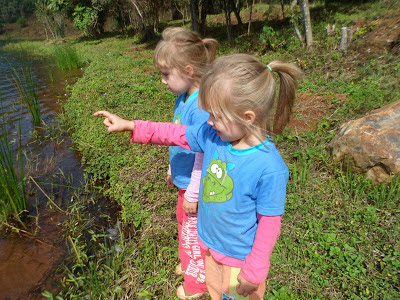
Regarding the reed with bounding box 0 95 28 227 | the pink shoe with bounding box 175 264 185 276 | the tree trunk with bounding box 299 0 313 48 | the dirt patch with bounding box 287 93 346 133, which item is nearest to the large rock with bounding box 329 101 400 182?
the dirt patch with bounding box 287 93 346 133

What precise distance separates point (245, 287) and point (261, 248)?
21 centimetres

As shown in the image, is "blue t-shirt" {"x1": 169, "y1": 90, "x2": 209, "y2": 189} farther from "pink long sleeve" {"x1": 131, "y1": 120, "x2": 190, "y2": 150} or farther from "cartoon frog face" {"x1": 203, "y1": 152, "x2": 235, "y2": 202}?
"cartoon frog face" {"x1": 203, "y1": 152, "x2": 235, "y2": 202}

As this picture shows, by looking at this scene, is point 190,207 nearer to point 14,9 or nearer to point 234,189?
point 234,189

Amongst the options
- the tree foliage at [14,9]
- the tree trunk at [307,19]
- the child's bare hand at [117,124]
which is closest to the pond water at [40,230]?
the child's bare hand at [117,124]

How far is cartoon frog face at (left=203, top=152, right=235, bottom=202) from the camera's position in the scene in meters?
1.24

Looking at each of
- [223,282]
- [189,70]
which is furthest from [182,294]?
[189,70]

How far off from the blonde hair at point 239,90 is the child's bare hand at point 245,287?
647 mm

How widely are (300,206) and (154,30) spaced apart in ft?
62.6

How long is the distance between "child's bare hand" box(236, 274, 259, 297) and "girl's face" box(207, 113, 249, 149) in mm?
605

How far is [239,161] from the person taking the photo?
1.19 meters

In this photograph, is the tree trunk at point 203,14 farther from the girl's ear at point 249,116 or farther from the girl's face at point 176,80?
the girl's ear at point 249,116

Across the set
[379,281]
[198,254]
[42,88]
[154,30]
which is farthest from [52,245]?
[154,30]

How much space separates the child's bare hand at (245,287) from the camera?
1239 millimetres

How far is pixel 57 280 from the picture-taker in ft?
7.96
